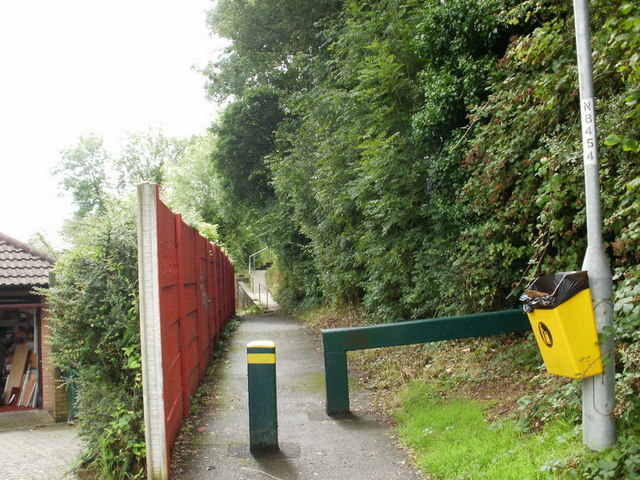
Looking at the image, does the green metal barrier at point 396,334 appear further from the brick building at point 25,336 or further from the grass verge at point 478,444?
the brick building at point 25,336

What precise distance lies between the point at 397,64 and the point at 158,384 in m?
7.17

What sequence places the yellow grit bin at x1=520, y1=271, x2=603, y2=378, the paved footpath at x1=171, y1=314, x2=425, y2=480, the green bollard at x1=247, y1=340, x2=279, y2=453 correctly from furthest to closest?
the green bollard at x1=247, y1=340, x2=279, y2=453
the paved footpath at x1=171, y1=314, x2=425, y2=480
the yellow grit bin at x1=520, y1=271, x2=603, y2=378

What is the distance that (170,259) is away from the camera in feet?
18.7

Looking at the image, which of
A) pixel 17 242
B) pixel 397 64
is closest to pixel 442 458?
pixel 397 64

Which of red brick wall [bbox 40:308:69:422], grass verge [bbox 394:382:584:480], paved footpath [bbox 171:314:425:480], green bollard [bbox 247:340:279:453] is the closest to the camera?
grass verge [bbox 394:382:584:480]

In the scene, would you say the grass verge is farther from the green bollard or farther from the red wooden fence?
the red wooden fence

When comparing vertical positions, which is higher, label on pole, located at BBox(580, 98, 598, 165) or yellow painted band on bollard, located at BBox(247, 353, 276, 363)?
label on pole, located at BBox(580, 98, 598, 165)

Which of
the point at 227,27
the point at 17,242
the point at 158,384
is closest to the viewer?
the point at 158,384

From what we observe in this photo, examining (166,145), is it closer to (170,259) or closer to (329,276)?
(329,276)

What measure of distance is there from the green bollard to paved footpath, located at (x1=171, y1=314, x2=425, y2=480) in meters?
0.15

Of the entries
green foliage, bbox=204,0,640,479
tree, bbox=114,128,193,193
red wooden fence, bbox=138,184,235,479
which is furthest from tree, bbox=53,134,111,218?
red wooden fence, bbox=138,184,235,479

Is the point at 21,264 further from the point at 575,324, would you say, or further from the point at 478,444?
the point at 575,324

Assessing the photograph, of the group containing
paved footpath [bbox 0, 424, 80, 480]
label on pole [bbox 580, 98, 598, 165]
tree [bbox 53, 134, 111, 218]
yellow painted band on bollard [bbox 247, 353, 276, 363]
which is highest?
tree [bbox 53, 134, 111, 218]

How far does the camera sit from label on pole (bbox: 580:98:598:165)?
12.0ft
